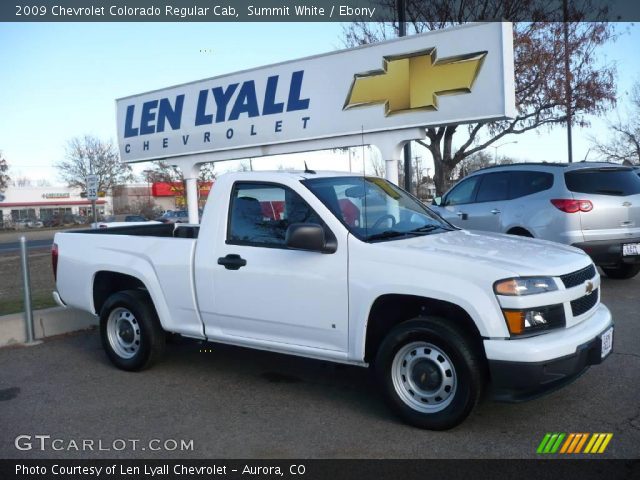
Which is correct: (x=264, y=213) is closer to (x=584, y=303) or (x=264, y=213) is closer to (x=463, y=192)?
(x=584, y=303)

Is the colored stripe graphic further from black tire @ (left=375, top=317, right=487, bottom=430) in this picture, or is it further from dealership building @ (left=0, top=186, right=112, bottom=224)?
dealership building @ (left=0, top=186, right=112, bottom=224)

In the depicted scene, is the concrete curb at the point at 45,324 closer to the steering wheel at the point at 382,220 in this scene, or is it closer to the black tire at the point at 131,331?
the black tire at the point at 131,331

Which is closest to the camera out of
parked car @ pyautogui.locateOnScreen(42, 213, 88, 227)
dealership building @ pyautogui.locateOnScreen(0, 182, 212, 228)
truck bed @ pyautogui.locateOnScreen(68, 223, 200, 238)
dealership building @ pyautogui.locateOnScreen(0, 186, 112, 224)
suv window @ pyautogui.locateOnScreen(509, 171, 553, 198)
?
truck bed @ pyautogui.locateOnScreen(68, 223, 200, 238)

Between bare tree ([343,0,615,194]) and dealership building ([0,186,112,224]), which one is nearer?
bare tree ([343,0,615,194])

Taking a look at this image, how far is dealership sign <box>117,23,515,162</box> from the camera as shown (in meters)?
8.05

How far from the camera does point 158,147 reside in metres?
12.5

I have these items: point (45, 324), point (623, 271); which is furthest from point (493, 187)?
point (45, 324)

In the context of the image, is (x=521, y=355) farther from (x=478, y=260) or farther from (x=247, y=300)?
(x=247, y=300)

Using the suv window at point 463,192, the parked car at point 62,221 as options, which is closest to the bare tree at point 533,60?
the suv window at point 463,192

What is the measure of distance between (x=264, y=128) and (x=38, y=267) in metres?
8.74

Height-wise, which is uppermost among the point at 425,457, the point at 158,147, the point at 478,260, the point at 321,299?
the point at 158,147

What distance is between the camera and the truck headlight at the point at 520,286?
3.70 meters

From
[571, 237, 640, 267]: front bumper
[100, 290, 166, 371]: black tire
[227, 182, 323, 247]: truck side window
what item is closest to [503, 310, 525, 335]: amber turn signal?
[227, 182, 323, 247]: truck side window

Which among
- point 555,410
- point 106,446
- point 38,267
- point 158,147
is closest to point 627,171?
point 555,410
